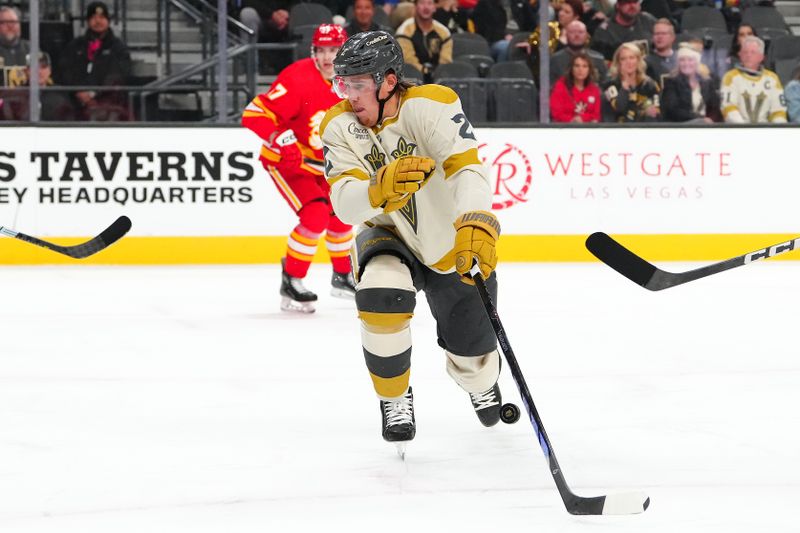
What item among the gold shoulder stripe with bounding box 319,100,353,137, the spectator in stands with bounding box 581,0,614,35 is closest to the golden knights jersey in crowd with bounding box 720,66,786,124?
the spectator in stands with bounding box 581,0,614,35

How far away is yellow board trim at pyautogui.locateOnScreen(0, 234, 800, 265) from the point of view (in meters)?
6.69

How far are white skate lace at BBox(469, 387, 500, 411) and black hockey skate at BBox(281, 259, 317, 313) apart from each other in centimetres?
224

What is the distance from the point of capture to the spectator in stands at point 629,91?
681 cm

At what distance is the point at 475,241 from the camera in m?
2.40

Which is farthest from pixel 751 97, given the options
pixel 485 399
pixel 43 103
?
pixel 485 399

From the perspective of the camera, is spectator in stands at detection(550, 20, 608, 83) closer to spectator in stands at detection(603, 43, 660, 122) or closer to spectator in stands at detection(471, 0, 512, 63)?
spectator in stands at detection(603, 43, 660, 122)

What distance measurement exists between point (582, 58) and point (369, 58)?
14.8ft

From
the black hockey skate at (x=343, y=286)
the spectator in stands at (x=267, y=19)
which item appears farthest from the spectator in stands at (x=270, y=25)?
the black hockey skate at (x=343, y=286)

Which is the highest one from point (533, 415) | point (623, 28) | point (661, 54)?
point (623, 28)

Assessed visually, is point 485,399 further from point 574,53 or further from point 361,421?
point 574,53

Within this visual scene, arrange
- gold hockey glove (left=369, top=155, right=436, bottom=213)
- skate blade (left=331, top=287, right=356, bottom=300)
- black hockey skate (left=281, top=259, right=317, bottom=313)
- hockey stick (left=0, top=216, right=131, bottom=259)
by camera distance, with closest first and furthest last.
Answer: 1. gold hockey glove (left=369, top=155, right=436, bottom=213)
2. hockey stick (left=0, top=216, right=131, bottom=259)
3. black hockey skate (left=281, top=259, right=317, bottom=313)
4. skate blade (left=331, top=287, right=356, bottom=300)

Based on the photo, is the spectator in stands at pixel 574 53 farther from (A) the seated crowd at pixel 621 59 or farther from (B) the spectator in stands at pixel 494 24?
(B) the spectator in stands at pixel 494 24

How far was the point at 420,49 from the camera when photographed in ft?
22.6

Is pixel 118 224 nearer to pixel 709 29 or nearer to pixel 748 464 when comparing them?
pixel 748 464
